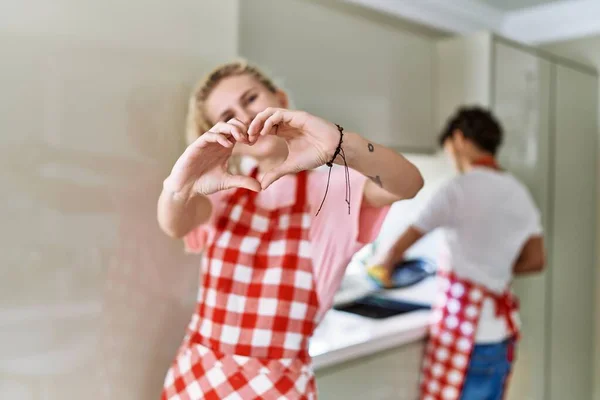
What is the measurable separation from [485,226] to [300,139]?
0.90 meters

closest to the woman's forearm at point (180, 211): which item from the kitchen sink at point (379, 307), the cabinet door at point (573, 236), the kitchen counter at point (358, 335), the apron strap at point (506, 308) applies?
the kitchen counter at point (358, 335)

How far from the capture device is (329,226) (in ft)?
2.25

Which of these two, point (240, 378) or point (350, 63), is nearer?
point (240, 378)

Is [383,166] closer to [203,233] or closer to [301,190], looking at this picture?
[301,190]

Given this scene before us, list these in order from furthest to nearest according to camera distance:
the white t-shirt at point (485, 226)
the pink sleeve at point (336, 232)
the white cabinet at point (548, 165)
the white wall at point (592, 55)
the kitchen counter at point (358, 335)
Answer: the white wall at point (592, 55) < the white cabinet at point (548, 165) < the white t-shirt at point (485, 226) < the kitchen counter at point (358, 335) < the pink sleeve at point (336, 232)

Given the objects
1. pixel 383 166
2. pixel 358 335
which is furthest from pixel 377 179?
pixel 358 335

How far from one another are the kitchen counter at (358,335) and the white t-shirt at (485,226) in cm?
16

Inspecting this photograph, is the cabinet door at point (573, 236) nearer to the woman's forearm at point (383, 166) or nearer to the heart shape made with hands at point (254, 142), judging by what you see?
the woman's forearm at point (383, 166)

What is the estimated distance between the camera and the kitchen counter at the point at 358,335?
3.54ft

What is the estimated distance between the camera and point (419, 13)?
1.65 m

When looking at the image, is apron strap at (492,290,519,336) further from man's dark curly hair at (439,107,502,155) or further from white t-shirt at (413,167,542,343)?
man's dark curly hair at (439,107,502,155)

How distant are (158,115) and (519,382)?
56.8 inches

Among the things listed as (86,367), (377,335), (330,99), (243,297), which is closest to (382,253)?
(377,335)

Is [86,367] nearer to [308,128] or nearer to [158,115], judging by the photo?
[158,115]
